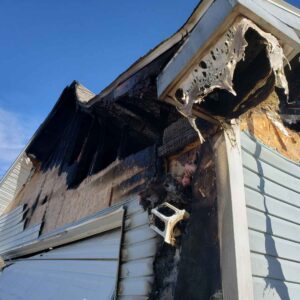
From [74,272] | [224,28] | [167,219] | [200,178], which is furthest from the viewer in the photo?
[74,272]

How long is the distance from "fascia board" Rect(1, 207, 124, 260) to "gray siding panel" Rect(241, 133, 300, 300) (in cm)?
138

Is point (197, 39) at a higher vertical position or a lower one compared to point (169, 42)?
lower

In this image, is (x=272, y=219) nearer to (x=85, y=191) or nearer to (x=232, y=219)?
(x=232, y=219)

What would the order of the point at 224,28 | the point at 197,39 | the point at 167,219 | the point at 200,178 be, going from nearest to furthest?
the point at 224,28 < the point at 197,39 < the point at 167,219 < the point at 200,178

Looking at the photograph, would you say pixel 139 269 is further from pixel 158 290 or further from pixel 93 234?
pixel 93 234

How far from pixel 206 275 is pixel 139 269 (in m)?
0.74

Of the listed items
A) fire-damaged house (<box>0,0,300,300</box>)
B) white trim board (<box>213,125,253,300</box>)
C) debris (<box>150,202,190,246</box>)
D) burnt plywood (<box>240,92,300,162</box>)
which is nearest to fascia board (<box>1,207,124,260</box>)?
fire-damaged house (<box>0,0,300,300</box>)

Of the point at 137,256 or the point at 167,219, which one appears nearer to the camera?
the point at 167,219

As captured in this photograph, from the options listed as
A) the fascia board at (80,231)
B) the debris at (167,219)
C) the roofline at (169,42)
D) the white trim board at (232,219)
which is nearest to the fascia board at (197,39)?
the roofline at (169,42)

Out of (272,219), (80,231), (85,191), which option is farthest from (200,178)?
(85,191)

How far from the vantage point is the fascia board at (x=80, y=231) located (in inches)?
130

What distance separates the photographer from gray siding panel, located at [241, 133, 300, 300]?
85.8 inches

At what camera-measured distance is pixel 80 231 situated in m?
3.83

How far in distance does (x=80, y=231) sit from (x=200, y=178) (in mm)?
2025
